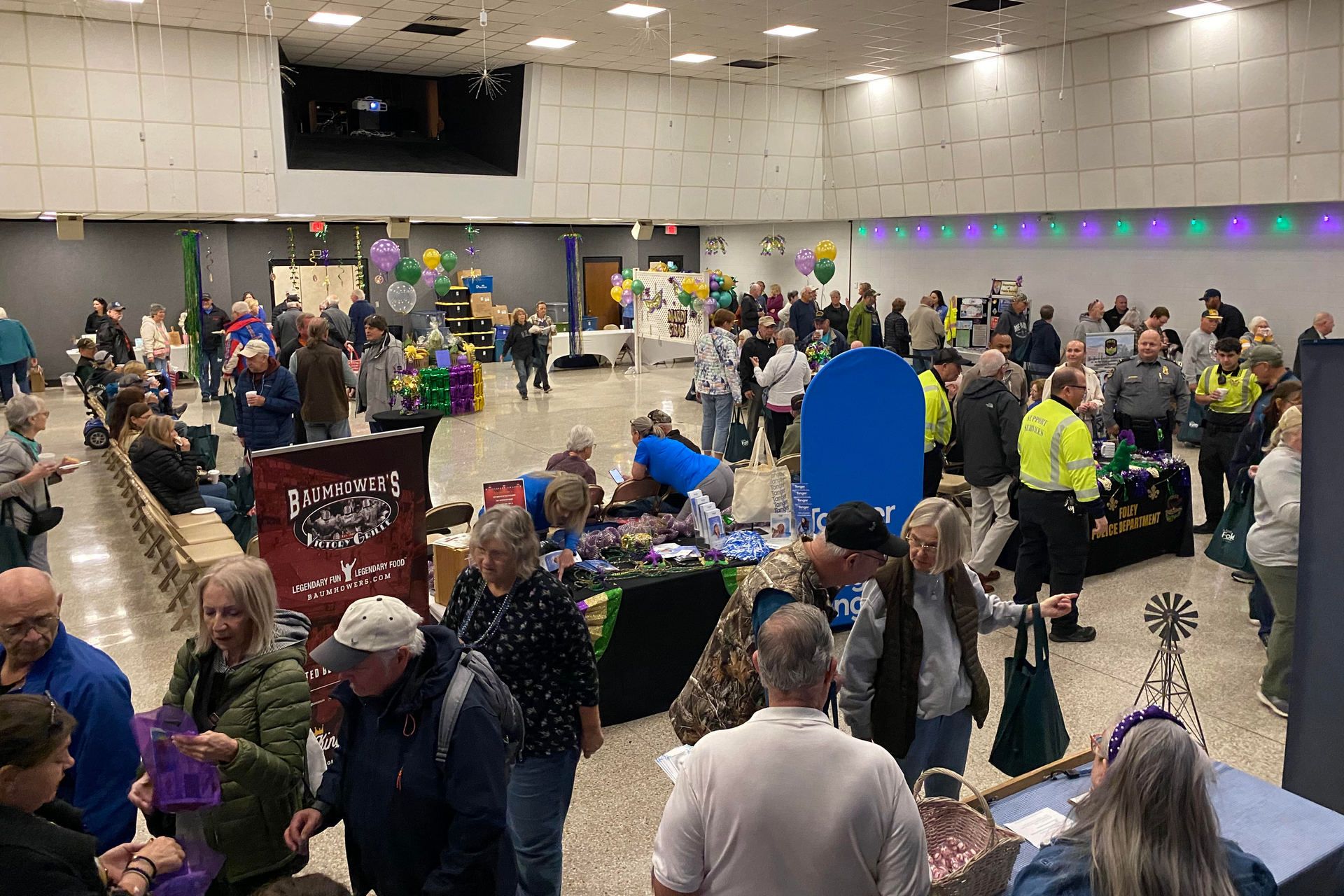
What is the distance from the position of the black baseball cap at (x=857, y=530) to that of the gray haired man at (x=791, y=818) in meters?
0.79

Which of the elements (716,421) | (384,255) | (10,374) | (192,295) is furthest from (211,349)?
(716,421)

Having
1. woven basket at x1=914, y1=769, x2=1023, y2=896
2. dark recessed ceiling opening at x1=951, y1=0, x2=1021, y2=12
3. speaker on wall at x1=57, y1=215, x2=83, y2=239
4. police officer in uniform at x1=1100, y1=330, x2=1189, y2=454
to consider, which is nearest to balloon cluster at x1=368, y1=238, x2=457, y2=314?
speaker on wall at x1=57, y1=215, x2=83, y2=239

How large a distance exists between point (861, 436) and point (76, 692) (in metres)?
4.20

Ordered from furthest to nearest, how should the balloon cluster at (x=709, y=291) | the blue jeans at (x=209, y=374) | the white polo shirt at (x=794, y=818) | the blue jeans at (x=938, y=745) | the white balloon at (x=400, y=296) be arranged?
the balloon cluster at (x=709, y=291) < the blue jeans at (x=209, y=374) < the white balloon at (x=400, y=296) < the blue jeans at (x=938, y=745) < the white polo shirt at (x=794, y=818)

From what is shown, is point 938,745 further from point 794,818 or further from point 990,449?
point 990,449

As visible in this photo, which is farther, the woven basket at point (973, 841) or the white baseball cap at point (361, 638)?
the woven basket at point (973, 841)

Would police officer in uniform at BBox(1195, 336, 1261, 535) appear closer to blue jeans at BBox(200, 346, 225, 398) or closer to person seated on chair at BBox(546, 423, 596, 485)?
person seated on chair at BBox(546, 423, 596, 485)

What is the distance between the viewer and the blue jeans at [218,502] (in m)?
7.34

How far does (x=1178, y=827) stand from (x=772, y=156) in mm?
18750

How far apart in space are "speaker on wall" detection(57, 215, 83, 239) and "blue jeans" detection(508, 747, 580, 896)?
527 inches

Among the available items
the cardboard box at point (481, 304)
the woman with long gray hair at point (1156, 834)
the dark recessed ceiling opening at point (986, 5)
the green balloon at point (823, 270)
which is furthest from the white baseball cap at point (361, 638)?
the cardboard box at point (481, 304)

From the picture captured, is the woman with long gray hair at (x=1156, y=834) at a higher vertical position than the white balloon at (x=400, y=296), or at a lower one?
lower

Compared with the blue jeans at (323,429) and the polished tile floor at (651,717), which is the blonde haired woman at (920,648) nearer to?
the polished tile floor at (651,717)

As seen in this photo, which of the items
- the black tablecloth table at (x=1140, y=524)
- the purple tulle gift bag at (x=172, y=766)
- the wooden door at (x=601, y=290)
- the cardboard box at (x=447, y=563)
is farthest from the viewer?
the wooden door at (x=601, y=290)
